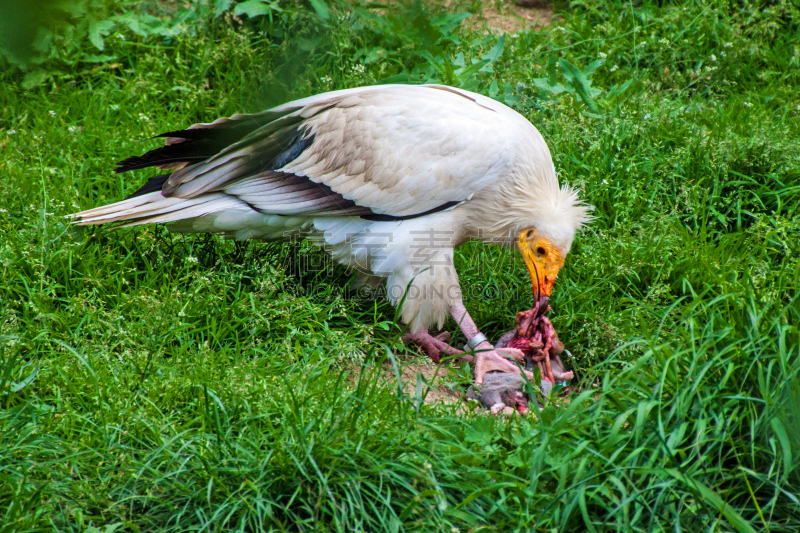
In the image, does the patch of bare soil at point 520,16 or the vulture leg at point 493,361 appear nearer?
the vulture leg at point 493,361

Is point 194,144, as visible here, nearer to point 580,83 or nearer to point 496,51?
point 496,51

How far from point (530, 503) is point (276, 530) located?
76cm

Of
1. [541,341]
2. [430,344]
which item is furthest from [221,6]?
[541,341]

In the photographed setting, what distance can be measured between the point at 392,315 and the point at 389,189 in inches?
31.2

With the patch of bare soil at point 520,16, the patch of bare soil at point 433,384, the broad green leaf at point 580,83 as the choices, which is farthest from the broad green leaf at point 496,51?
the patch of bare soil at point 433,384

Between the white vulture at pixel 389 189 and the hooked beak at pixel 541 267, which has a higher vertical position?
the white vulture at pixel 389 189

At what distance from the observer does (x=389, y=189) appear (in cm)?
324

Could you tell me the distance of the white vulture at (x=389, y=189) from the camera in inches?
126

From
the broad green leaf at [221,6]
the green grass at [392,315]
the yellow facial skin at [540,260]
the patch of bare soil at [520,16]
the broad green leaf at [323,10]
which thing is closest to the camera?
the broad green leaf at [323,10]

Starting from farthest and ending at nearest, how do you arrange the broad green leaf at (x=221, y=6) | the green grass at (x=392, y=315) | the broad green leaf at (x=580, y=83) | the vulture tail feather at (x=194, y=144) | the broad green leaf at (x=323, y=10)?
the broad green leaf at (x=580, y=83), the broad green leaf at (x=221, y=6), the vulture tail feather at (x=194, y=144), the green grass at (x=392, y=315), the broad green leaf at (x=323, y=10)

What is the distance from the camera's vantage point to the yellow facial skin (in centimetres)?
331

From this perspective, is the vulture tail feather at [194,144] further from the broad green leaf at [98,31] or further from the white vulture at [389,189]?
the broad green leaf at [98,31]

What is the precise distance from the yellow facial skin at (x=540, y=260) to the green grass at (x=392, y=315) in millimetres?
→ 245

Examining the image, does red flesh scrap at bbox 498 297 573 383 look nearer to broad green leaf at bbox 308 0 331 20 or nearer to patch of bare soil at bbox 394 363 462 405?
patch of bare soil at bbox 394 363 462 405
